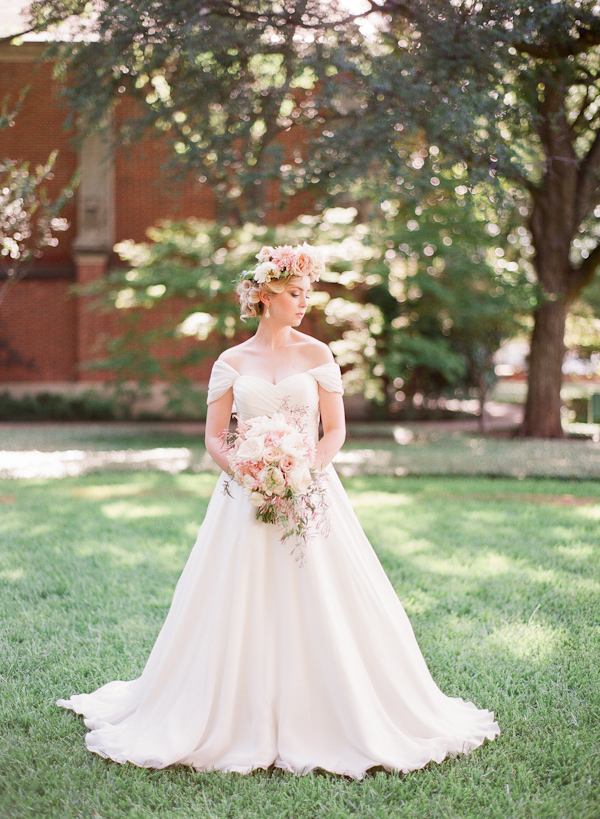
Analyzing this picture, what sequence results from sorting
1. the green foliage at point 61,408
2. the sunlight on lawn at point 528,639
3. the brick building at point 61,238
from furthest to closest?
the brick building at point 61,238 → the green foliage at point 61,408 → the sunlight on lawn at point 528,639

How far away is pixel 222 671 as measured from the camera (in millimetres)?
3150

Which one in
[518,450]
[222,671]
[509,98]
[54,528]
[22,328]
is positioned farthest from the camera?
[22,328]

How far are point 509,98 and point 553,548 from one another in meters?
6.55

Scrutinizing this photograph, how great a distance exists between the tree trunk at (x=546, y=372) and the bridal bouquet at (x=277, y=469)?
40.1 ft

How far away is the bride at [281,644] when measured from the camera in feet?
10.0

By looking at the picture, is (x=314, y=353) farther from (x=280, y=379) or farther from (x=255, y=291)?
(x=255, y=291)

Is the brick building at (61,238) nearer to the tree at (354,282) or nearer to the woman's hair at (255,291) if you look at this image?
the tree at (354,282)

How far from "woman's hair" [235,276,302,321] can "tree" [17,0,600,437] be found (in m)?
5.10

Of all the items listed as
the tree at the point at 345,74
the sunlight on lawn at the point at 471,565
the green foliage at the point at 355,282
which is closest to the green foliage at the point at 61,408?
the green foliage at the point at 355,282

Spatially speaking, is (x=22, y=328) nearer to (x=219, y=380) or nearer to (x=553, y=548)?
(x=553, y=548)

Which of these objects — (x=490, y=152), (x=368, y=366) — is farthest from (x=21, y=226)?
(x=368, y=366)

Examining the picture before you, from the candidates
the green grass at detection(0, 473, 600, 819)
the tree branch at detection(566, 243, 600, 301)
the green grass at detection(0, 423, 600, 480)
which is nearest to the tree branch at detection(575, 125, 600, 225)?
the tree branch at detection(566, 243, 600, 301)

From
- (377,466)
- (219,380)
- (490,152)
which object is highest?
(490,152)

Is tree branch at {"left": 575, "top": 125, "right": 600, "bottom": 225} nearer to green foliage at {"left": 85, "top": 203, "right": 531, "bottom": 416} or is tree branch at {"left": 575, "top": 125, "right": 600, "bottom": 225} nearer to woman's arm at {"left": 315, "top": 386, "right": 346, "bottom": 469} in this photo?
green foliage at {"left": 85, "top": 203, "right": 531, "bottom": 416}
